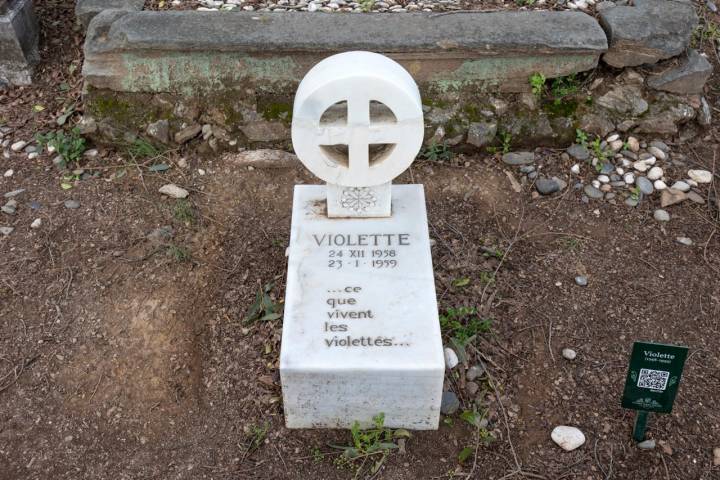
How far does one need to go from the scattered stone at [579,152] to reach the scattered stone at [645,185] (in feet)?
1.06

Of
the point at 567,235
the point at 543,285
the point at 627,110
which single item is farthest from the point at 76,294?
the point at 627,110

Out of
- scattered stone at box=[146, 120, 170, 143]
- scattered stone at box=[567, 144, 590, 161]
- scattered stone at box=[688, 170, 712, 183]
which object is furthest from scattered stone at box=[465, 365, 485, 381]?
scattered stone at box=[146, 120, 170, 143]

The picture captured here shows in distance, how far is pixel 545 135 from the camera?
4.07 m

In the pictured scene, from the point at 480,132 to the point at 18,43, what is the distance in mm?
3004

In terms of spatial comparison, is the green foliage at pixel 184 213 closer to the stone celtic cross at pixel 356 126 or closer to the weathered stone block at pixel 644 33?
the stone celtic cross at pixel 356 126

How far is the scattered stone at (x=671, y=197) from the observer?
3809 millimetres

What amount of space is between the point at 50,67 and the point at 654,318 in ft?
13.3

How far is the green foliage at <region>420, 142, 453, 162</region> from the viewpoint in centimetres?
405

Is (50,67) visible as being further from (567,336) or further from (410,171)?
(567,336)

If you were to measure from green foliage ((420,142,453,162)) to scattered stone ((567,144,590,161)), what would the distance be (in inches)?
27.9

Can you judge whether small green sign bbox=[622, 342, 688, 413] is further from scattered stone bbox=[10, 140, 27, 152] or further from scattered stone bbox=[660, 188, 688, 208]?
scattered stone bbox=[10, 140, 27, 152]

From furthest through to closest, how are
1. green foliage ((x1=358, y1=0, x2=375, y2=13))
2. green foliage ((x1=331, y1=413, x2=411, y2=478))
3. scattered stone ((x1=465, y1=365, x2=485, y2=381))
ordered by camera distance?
green foliage ((x1=358, y1=0, x2=375, y2=13)) → scattered stone ((x1=465, y1=365, x2=485, y2=381)) → green foliage ((x1=331, y1=413, x2=411, y2=478))

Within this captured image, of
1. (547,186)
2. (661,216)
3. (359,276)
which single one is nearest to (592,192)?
(547,186)

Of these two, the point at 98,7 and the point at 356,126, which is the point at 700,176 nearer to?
the point at 356,126
